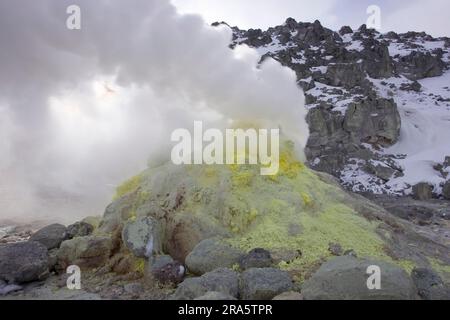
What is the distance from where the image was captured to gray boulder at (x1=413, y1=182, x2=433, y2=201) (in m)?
30.5

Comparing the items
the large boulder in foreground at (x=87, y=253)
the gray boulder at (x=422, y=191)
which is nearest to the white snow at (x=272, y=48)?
the gray boulder at (x=422, y=191)

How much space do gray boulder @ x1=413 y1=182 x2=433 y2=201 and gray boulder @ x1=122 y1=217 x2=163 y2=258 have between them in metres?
25.6

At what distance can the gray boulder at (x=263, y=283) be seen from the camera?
7.19 m

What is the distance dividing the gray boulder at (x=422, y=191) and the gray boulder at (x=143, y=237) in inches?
1007

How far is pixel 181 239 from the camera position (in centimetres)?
973

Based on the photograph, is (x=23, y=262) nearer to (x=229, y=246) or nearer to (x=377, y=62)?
(x=229, y=246)

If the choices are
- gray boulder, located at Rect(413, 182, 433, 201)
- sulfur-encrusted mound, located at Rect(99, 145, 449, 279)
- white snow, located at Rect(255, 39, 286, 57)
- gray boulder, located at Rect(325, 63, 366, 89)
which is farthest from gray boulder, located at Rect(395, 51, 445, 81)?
sulfur-encrusted mound, located at Rect(99, 145, 449, 279)

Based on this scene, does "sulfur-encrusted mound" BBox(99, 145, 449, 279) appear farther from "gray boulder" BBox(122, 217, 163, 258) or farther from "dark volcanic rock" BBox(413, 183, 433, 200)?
"dark volcanic rock" BBox(413, 183, 433, 200)

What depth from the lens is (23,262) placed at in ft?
29.6

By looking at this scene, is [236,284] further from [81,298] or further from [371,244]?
[371,244]

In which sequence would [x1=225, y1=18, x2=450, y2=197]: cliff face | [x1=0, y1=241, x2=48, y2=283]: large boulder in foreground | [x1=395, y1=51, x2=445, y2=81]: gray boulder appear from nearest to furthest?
[x1=0, y1=241, x2=48, y2=283]: large boulder in foreground → [x1=225, y1=18, x2=450, y2=197]: cliff face → [x1=395, y1=51, x2=445, y2=81]: gray boulder

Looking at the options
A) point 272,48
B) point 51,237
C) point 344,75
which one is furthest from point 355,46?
point 51,237

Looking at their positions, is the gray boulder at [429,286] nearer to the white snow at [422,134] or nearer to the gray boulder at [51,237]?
the gray boulder at [51,237]
